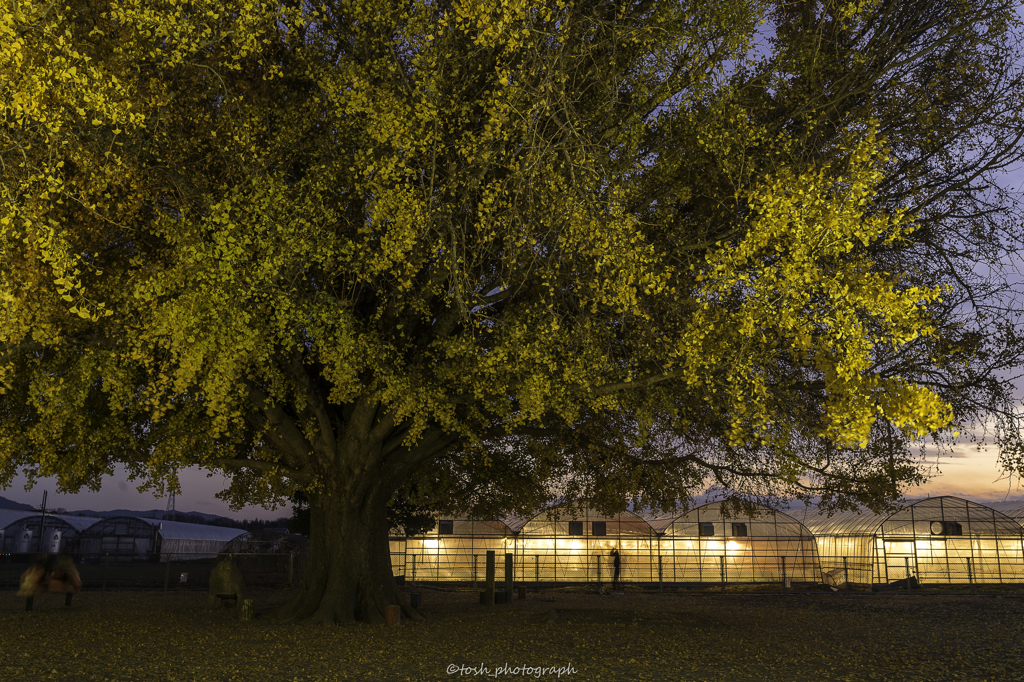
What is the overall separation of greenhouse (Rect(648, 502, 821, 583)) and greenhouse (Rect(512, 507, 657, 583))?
983 millimetres

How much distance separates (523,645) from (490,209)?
288 inches

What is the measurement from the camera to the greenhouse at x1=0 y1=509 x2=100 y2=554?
4716cm

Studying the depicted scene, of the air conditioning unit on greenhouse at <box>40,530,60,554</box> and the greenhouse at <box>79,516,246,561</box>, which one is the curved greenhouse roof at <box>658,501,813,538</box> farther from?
the air conditioning unit on greenhouse at <box>40,530,60,554</box>

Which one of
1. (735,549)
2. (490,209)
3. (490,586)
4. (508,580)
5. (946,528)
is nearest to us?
(490,209)

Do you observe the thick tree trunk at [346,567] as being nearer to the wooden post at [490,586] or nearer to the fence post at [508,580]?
the wooden post at [490,586]

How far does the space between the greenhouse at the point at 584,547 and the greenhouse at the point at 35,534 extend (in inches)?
1156

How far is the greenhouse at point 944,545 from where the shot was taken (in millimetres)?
33781

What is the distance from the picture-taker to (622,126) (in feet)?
38.7

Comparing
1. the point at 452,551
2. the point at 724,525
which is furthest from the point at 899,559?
the point at 452,551

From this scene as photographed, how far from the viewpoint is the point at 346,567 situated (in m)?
16.2

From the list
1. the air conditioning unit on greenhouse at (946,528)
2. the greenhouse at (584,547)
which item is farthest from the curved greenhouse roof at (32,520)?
the air conditioning unit on greenhouse at (946,528)

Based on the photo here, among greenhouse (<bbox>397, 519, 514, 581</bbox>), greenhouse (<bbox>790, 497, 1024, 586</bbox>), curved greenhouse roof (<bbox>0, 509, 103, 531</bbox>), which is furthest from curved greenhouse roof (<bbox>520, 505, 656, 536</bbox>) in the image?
curved greenhouse roof (<bbox>0, 509, 103, 531</bbox>)

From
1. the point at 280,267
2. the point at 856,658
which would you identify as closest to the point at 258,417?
the point at 280,267

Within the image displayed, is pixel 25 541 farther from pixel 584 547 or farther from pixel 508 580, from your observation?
pixel 508 580
